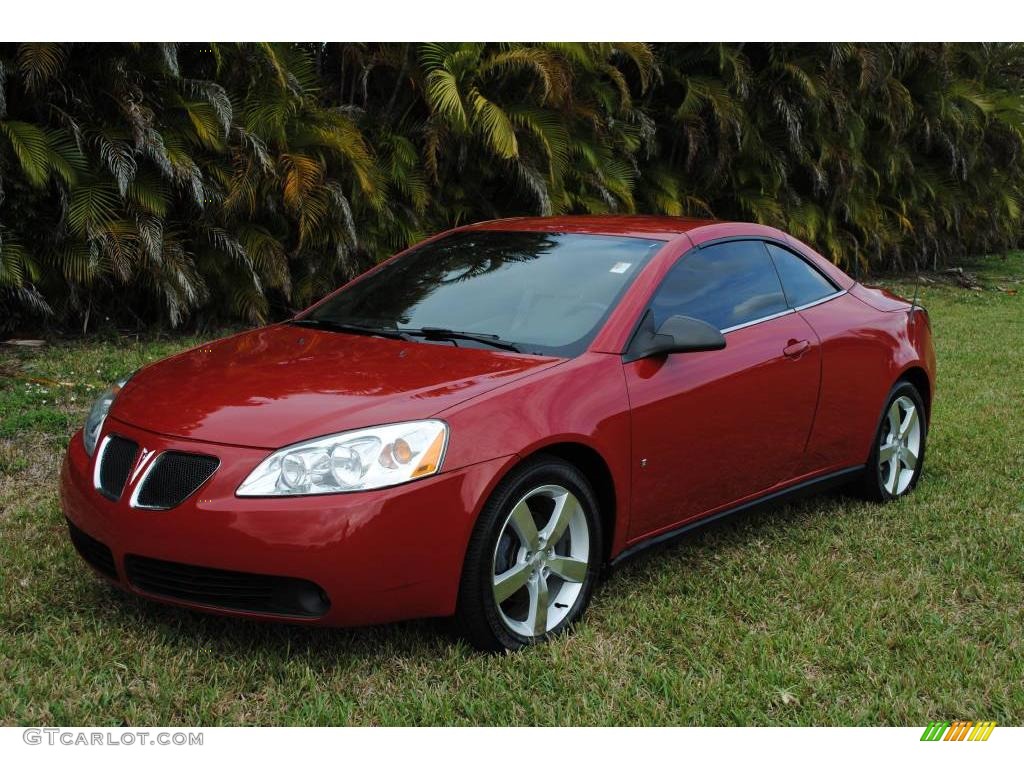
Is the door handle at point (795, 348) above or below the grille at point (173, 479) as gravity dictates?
above

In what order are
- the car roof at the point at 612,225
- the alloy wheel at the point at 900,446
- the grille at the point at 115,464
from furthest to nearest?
the alloy wheel at the point at 900,446
the car roof at the point at 612,225
the grille at the point at 115,464

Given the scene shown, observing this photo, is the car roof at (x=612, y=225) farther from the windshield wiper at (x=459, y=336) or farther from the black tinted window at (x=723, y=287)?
the windshield wiper at (x=459, y=336)

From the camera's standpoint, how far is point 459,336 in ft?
14.5

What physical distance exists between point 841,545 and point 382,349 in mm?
2250

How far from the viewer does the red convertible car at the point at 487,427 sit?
11.5 ft

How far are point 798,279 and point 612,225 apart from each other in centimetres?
96

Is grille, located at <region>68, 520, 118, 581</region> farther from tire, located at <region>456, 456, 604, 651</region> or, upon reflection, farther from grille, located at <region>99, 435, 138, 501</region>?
tire, located at <region>456, 456, 604, 651</region>

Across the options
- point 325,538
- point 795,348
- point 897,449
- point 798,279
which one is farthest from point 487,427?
point 897,449

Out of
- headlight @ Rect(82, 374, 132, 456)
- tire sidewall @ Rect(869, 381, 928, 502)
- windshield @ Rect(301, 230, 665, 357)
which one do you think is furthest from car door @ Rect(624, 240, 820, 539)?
headlight @ Rect(82, 374, 132, 456)

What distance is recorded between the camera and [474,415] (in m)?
3.70

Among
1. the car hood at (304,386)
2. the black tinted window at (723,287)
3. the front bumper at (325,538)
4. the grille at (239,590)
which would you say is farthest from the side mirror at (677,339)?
the grille at (239,590)

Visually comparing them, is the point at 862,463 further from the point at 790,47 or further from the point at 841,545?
the point at 790,47

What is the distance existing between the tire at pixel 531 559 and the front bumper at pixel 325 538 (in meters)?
0.08

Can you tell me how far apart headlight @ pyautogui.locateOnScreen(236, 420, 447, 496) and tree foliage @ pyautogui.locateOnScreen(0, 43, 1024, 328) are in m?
5.78
